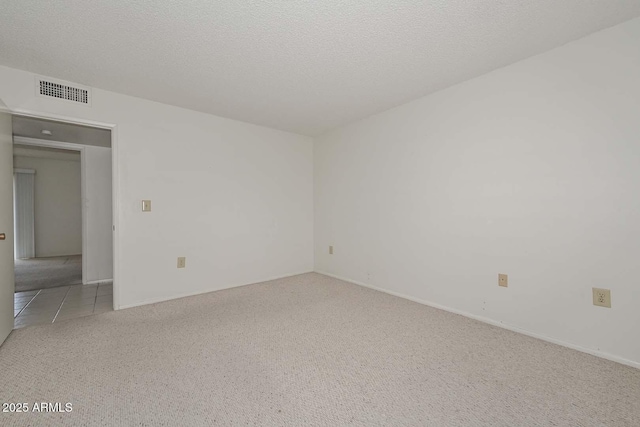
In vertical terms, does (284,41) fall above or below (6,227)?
above

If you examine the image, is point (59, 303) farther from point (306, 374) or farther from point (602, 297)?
point (602, 297)

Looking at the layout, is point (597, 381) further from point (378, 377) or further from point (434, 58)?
point (434, 58)

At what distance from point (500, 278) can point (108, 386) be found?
9.49ft

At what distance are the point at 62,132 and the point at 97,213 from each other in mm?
1190

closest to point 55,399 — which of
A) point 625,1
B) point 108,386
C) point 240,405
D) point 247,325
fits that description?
point 108,386

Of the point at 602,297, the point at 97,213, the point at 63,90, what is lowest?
the point at 602,297

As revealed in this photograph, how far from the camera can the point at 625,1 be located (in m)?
1.54

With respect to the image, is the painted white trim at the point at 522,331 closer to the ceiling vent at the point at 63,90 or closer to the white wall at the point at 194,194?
the white wall at the point at 194,194

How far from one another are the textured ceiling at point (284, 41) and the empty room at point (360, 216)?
0.06 feet

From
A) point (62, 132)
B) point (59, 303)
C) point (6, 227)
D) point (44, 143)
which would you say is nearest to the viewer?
point (6, 227)

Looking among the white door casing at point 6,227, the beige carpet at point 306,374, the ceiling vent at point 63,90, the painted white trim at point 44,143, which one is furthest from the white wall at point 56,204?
the beige carpet at point 306,374

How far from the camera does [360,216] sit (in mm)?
3596

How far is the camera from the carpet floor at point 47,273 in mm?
3650

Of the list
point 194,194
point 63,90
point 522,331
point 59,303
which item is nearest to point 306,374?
point 522,331
